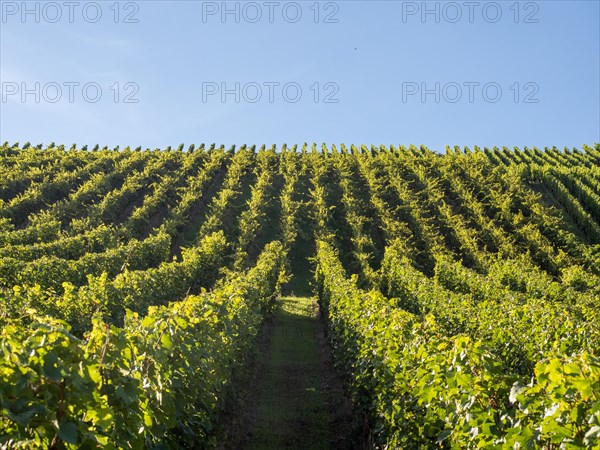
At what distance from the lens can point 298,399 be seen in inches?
536

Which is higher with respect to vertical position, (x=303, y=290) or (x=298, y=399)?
(x=303, y=290)

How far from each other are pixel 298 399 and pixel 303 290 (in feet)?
58.8

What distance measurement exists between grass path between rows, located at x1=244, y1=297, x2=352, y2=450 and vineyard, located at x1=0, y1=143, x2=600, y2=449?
2.59 feet

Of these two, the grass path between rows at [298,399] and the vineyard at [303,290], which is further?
the grass path between rows at [298,399]

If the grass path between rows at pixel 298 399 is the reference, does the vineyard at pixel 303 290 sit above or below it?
above

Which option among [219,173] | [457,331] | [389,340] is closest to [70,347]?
[389,340]

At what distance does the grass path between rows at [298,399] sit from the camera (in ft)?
36.2

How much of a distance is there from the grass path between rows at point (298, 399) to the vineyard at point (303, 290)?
79 centimetres

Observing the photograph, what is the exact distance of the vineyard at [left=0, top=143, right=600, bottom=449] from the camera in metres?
4.06

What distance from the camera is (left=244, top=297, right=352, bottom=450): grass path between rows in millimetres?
11031

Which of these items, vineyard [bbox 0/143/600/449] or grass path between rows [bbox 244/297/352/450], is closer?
vineyard [bbox 0/143/600/449]

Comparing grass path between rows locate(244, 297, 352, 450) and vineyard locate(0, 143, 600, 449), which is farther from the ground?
vineyard locate(0, 143, 600, 449)

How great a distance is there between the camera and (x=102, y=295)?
13203mm

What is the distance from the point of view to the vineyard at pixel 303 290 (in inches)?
160
